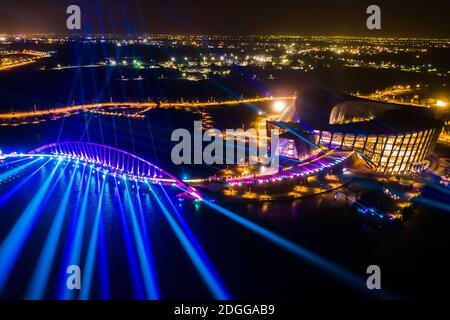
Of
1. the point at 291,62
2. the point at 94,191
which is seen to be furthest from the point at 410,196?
the point at 291,62

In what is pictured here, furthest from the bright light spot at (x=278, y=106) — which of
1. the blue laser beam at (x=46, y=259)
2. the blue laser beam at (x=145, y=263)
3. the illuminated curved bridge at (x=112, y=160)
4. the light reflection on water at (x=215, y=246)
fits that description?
the blue laser beam at (x=46, y=259)

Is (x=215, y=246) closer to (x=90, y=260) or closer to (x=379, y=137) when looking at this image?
(x=90, y=260)

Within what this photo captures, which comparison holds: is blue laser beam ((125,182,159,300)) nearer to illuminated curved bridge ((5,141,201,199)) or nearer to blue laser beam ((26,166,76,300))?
illuminated curved bridge ((5,141,201,199))

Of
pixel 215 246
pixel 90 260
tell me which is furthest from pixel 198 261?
pixel 90 260

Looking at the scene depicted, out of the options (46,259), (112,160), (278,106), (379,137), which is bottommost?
(46,259)

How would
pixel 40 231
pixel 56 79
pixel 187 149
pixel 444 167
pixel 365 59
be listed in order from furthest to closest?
pixel 365 59
pixel 56 79
pixel 187 149
pixel 444 167
pixel 40 231

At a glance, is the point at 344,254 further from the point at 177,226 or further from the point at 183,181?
the point at 183,181
